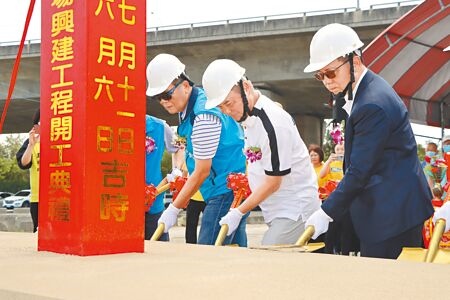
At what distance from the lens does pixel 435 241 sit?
2791mm

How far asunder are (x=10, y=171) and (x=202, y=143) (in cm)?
4290

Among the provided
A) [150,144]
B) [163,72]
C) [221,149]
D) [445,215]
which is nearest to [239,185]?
[221,149]

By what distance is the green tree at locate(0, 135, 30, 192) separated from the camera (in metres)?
42.2

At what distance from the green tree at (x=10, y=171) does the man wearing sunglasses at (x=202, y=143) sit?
40.0 metres

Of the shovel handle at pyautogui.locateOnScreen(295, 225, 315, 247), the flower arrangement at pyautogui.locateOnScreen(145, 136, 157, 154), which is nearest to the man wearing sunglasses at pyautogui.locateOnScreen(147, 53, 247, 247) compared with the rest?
the flower arrangement at pyautogui.locateOnScreen(145, 136, 157, 154)

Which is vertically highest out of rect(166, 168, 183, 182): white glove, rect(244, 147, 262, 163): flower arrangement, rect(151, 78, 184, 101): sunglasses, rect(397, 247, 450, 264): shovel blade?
rect(151, 78, 184, 101): sunglasses

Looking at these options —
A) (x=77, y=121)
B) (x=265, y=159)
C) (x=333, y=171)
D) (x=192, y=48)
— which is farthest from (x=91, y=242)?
(x=192, y=48)

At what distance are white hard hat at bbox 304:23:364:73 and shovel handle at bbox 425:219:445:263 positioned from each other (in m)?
0.87

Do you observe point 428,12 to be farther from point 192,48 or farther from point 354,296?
point 192,48

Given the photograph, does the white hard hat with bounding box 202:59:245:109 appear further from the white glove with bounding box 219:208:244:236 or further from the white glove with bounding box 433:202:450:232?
the white glove with bounding box 433:202:450:232

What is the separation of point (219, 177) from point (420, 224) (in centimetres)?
140

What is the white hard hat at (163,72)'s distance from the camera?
3811mm

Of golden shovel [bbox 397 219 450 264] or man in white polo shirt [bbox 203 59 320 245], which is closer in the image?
golden shovel [bbox 397 219 450 264]

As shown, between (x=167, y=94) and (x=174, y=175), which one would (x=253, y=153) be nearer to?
(x=167, y=94)
